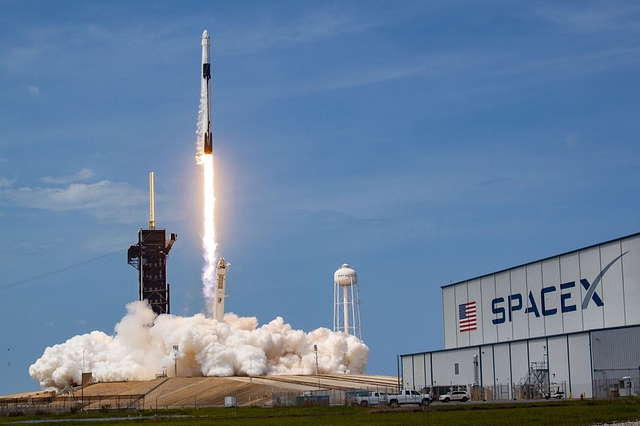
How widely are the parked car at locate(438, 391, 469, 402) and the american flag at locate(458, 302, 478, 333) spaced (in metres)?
15.6

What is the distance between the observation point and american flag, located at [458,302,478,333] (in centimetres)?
8103

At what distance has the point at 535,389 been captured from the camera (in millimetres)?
64188

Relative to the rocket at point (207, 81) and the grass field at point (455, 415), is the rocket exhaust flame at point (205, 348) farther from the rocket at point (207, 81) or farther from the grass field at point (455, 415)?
the grass field at point (455, 415)

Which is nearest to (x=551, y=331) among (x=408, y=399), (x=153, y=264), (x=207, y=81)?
(x=408, y=399)

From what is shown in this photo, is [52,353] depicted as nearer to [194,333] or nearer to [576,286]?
[194,333]

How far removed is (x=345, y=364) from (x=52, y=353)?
34.2m

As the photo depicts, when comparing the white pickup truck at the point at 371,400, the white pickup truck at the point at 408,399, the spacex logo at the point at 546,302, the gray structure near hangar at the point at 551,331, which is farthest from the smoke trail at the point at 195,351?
the white pickup truck at the point at 408,399

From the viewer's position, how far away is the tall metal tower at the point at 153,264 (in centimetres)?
11325

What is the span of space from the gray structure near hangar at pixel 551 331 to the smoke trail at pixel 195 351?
77.2 feet

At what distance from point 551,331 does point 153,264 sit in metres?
57.2

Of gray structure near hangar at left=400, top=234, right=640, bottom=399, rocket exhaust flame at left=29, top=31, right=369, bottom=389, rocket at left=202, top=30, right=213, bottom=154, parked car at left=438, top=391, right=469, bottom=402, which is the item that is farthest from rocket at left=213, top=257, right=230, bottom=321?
parked car at left=438, top=391, right=469, bottom=402

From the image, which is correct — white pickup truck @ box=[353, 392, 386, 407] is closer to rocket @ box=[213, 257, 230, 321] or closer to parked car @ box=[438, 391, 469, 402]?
parked car @ box=[438, 391, 469, 402]

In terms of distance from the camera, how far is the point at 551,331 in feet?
230

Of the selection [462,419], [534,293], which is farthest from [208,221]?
[462,419]
